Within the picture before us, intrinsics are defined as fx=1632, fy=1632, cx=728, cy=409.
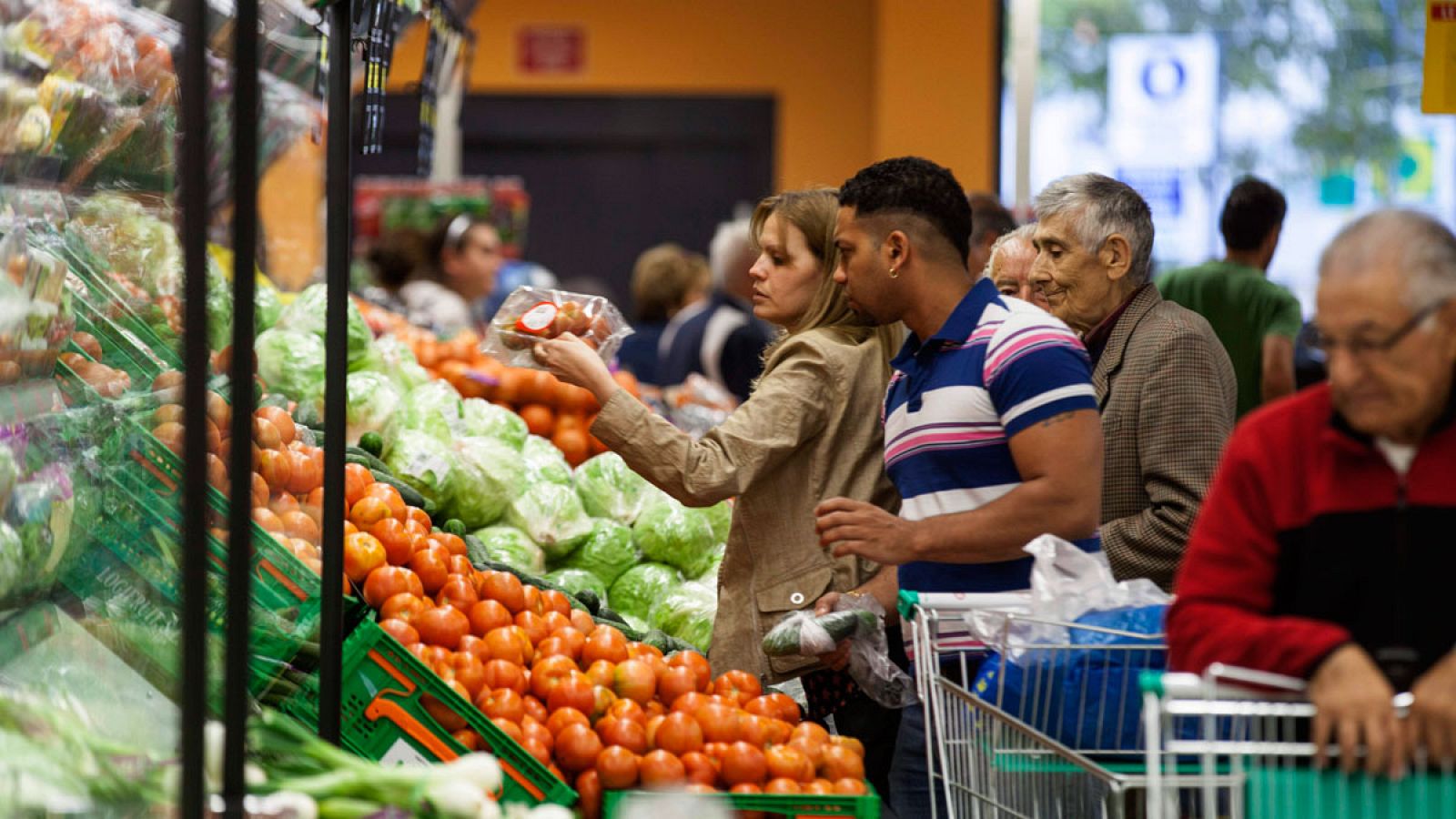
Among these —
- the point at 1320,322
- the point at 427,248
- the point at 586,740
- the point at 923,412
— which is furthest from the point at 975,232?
the point at 427,248

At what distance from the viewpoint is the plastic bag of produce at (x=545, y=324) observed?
131 inches

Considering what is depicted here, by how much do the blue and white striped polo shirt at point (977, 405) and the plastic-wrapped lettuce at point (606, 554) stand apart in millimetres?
1748

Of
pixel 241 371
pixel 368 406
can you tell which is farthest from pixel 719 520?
pixel 241 371

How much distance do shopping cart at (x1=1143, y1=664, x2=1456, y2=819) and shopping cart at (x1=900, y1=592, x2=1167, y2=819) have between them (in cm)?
36

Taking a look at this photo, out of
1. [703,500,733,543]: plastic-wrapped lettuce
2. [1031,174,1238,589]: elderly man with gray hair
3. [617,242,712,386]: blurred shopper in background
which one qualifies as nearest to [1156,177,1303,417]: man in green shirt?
[703,500,733,543]: plastic-wrapped lettuce

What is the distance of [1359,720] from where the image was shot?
5.53ft

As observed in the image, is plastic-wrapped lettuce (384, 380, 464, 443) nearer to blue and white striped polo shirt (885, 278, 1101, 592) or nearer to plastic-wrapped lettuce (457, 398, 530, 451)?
plastic-wrapped lettuce (457, 398, 530, 451)

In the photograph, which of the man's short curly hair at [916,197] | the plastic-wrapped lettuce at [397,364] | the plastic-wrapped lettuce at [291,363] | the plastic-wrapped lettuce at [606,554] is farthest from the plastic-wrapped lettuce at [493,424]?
the man's short curly hair at [916,197]

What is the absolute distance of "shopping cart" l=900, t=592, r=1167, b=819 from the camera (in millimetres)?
2188

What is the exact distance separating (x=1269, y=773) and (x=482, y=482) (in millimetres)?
2893

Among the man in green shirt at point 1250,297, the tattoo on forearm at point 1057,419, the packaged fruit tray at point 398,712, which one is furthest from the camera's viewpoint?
the man in green shirt at point 1250,297

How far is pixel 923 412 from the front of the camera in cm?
273

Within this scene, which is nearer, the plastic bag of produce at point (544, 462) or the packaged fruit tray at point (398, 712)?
the packaged fruit tray at point (398, 712)

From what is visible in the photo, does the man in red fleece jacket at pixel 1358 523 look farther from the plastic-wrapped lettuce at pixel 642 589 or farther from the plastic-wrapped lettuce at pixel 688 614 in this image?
the plastic-wrapped lettuce at pixel 642 589
